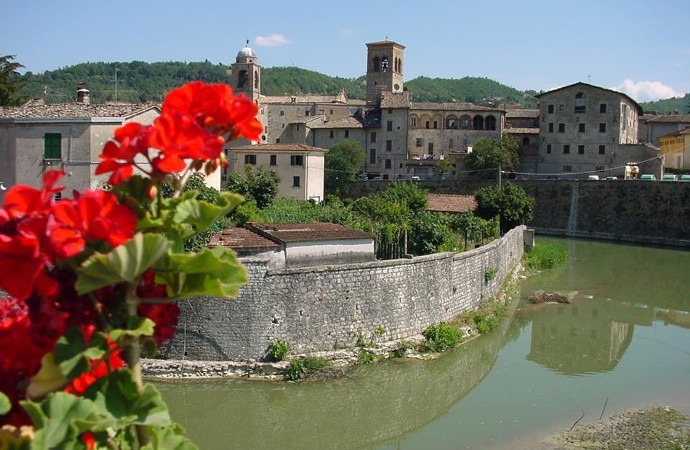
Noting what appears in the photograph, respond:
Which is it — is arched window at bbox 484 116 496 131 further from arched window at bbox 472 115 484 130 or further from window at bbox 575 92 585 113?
window at bbox 575 92 585 113

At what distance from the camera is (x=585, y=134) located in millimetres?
59188

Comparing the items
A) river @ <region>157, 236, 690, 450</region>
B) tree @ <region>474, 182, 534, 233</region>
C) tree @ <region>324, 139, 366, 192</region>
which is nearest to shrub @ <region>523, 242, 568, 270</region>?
tree @ <region>474, 182, 534, 233</region>

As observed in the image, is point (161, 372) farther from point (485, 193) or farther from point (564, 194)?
point (564, 194)

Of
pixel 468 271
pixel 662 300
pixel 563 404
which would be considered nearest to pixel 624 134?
pixel 662 300

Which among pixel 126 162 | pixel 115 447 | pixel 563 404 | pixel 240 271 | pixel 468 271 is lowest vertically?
pixel 563 404

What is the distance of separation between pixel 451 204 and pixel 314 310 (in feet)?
85.1

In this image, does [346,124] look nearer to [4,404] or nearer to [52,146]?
[52,146]

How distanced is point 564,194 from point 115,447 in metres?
49.0

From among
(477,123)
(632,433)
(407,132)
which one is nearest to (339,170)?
(407,132)

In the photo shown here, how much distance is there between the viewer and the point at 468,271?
21078mm

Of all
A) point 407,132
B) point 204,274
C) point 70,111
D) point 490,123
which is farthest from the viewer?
point 490,123

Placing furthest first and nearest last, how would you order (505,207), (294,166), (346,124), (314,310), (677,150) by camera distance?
(346,124), (677,150), (294,166), (505,207), (314,310)

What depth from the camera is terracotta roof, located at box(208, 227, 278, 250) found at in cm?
1808

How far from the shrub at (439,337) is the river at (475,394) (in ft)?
0.91
